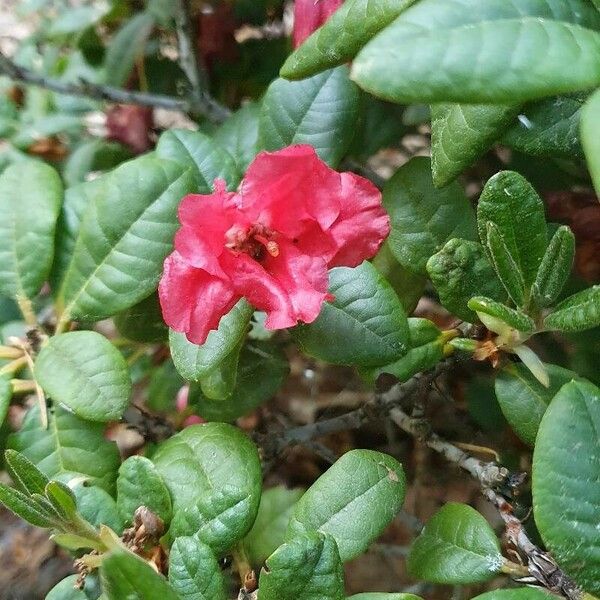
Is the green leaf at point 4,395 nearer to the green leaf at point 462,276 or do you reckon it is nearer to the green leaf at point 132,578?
the green leaf at point 132,578

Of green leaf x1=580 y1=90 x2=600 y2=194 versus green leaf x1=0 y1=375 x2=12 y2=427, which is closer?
green leaf x1=580 y1=90 x2=600 y2=194

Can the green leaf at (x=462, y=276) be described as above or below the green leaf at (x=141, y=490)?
above

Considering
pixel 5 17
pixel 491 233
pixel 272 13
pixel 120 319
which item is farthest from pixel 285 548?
pixel 5 17

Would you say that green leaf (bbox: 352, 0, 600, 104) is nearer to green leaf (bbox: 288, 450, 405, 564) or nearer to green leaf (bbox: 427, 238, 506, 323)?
green leaf (bbox: 427, 238, 506, 323)

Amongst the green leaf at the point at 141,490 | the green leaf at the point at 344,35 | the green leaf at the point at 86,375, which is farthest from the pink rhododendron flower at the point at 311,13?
the green leaf at the point at 141,490

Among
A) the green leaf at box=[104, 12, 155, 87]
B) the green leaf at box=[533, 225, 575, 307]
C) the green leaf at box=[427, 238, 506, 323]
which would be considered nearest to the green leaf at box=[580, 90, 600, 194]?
the green leaf at box=[533, 225, 575, 307]

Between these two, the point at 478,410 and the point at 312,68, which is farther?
the point at 478,410

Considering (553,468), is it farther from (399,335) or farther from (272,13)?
(272,13)
